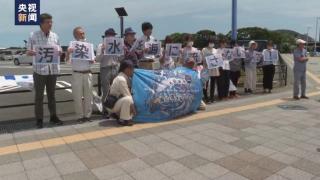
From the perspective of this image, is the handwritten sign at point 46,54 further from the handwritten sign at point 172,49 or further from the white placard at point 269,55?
the white placard at point 269,55

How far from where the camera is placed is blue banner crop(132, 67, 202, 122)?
7.32 metres

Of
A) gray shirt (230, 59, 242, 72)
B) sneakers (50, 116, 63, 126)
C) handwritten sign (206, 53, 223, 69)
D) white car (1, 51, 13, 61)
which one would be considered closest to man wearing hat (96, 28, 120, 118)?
sneakers (50, 116, 63, 126)

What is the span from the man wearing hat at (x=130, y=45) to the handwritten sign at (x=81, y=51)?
90 centimetres

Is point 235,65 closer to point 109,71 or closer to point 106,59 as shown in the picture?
point 109,71

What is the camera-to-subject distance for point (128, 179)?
15.0 feet

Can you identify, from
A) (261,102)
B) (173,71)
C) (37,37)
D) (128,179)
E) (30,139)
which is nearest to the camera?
(128,179)

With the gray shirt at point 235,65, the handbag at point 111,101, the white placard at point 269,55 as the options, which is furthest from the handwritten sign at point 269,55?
the handbag at point 111,101

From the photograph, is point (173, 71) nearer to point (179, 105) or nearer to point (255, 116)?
point (179, 105)

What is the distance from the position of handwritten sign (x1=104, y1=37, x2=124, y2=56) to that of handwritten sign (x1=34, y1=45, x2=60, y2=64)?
3.47ft

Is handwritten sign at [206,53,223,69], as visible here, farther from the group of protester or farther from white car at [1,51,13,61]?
white car at [1,51,13,61]

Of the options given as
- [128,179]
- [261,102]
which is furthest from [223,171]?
[261,102]

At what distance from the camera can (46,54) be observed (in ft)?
22.4

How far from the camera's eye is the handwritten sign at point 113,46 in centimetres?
762

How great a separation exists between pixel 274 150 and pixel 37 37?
4.38 meters
